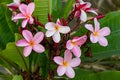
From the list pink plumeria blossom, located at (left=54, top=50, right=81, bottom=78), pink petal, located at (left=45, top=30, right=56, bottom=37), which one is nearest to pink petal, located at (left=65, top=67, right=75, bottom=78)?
pink plumeria blossom, located at (left=54, top=50, right=81, bottom=78)

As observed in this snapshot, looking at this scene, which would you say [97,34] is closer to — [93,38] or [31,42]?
[93,38]

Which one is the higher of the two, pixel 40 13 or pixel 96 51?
pixel 40 13

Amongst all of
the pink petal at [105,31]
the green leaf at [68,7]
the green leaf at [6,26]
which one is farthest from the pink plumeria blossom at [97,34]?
the green leaf at [6,26]

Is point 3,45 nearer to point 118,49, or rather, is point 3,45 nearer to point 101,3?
point 118,49

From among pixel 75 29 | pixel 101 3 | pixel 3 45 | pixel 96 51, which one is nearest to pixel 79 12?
pixel 75 29

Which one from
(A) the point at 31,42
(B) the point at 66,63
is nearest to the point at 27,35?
(A) the point at 31,42

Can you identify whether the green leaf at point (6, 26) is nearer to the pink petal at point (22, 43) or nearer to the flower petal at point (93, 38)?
the pink petal at point (22, 43)

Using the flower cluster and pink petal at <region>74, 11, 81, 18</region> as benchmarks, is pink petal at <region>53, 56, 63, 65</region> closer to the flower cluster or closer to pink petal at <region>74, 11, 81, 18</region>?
the flower cluster
